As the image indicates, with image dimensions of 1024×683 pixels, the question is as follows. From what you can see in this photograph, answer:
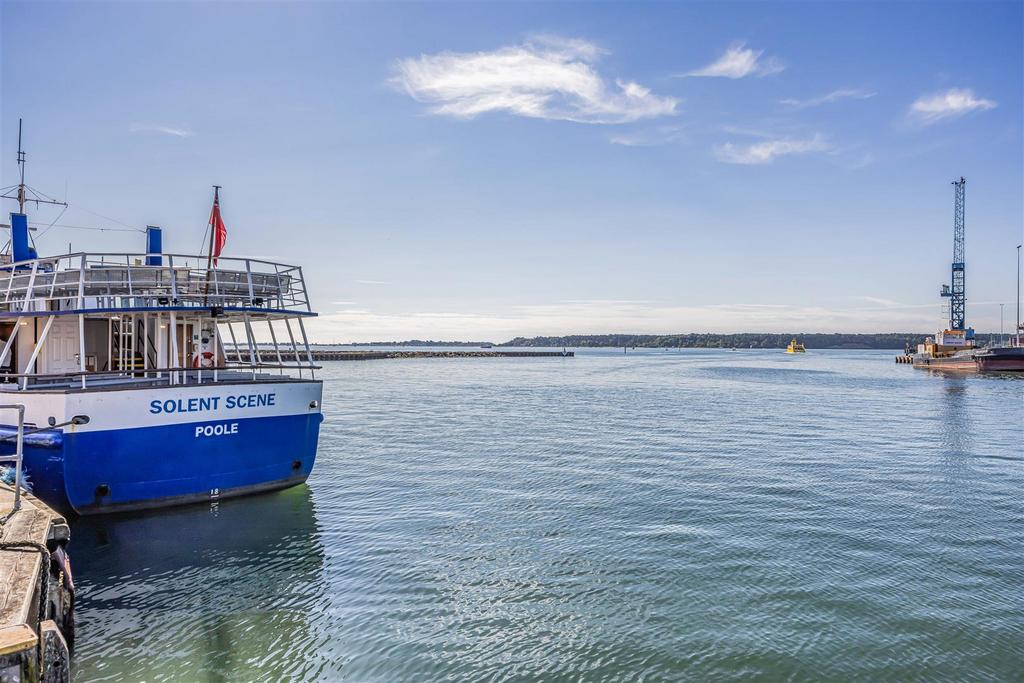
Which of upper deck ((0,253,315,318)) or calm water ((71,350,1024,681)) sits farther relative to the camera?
upper deck ((0,253,315,318))

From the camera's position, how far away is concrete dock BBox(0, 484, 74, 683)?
5.47 m

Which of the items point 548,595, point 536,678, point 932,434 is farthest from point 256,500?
point 932,434

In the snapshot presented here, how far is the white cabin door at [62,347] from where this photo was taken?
55.0 feet

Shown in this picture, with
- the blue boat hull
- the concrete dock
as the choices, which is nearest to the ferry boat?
the blue boat hull

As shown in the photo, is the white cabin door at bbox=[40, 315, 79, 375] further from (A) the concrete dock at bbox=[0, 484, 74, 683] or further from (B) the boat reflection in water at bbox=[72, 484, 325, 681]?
(A) the concrete dock at bbox=[0, 484, 74, 683]

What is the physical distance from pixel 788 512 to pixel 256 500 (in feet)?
44.2

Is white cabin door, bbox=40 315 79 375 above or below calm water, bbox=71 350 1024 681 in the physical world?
above

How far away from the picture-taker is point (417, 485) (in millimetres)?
17719

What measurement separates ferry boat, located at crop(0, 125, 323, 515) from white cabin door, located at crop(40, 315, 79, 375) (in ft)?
0.09

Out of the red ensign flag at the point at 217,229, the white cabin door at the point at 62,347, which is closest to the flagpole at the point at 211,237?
the red ensign flag at the point at 217,229

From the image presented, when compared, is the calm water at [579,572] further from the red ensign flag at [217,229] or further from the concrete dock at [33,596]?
the red ensign flag at [217,229]

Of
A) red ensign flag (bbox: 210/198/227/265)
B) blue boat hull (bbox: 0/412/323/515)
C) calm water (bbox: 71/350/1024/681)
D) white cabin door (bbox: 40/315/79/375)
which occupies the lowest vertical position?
calm water (bbox: 71/350/1024/681)

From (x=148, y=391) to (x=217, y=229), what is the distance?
6300mm

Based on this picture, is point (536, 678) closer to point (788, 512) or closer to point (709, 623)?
point (709, 623)
